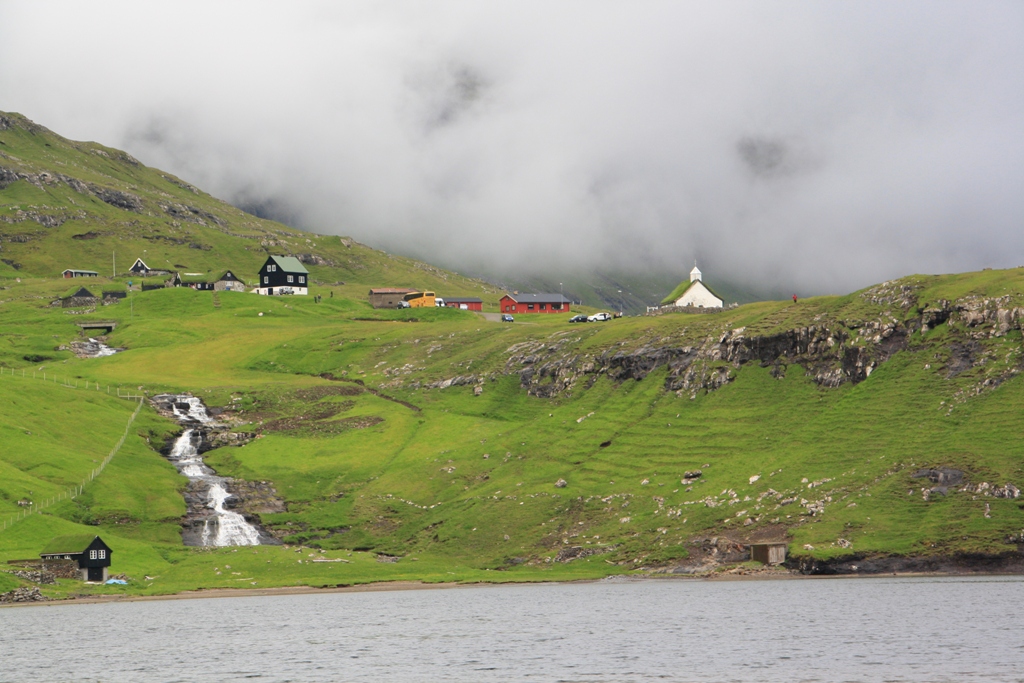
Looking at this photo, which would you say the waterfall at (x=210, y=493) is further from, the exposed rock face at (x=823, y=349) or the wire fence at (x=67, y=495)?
the exposed rock face at (x=823, y=349)

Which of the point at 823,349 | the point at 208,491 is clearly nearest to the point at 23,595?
the point at 208,491

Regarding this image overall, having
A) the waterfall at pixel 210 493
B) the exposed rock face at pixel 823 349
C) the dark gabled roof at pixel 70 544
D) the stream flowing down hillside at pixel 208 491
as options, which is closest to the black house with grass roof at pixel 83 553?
the dark gabled roof at pixel 70 544

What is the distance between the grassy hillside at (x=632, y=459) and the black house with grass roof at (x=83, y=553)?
2.84 m

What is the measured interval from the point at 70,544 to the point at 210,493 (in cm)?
4049

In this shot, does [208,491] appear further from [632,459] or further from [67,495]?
[632,459]

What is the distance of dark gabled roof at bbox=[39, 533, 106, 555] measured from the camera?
391 ft

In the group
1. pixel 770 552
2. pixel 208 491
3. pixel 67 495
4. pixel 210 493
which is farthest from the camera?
pixel 208 491

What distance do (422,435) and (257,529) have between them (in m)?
39.3

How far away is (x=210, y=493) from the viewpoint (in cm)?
16000

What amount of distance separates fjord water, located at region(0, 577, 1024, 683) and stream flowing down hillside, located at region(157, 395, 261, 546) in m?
23.0

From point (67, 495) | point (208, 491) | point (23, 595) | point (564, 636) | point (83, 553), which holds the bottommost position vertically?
point (564, 636)

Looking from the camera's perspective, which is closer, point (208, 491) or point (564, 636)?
point (564, 636)

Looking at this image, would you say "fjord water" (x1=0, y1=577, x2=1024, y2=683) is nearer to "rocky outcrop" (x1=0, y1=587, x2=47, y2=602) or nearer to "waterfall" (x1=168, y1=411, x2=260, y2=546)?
"rocky outcrop" (x1=0, y1=587, x2=47, y2=602)

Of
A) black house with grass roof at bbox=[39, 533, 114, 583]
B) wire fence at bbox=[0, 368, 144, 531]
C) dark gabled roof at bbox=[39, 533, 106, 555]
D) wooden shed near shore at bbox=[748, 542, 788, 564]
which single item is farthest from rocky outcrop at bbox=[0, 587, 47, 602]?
wooden shed near shore at bbox=[748, 542, 788, 564]
